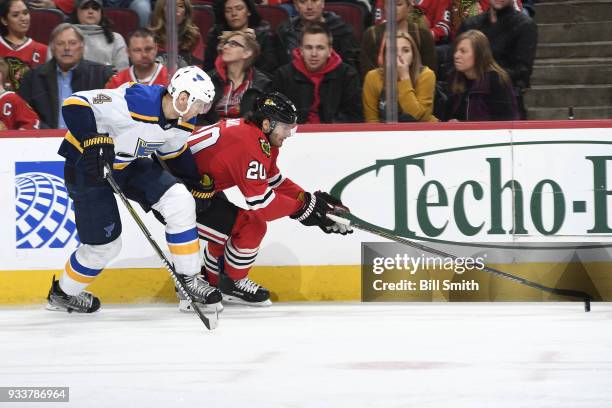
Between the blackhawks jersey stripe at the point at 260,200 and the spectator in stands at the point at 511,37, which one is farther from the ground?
the spectator in stands at the point at 511,37

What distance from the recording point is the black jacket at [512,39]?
19.9 feet

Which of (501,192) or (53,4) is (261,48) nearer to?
(53,4)

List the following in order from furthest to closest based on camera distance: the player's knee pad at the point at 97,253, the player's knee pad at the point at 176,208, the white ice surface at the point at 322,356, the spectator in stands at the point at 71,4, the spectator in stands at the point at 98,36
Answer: the spectator in stands at the point at 71,4, the spectator in stands at the point at 98,36, the player's knee pad at the point at 97,253, the player's knee pad at the point at 176,208, the white ice surface at the point at 322,356

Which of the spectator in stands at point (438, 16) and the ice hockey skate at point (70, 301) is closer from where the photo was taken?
the ice hockey skate at point (70, 301)

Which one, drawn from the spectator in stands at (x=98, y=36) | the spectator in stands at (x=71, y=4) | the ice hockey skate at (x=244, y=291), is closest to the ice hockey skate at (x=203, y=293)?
the ice hockey skate at (x=244, y=291)

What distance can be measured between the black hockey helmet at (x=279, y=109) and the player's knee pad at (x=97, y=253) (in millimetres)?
921

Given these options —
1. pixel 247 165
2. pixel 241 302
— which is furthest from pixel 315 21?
pixel 241 302

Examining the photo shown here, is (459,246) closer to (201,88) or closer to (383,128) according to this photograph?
(383,128)

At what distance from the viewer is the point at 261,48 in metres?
6.21

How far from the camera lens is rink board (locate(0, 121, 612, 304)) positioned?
19.7 ft

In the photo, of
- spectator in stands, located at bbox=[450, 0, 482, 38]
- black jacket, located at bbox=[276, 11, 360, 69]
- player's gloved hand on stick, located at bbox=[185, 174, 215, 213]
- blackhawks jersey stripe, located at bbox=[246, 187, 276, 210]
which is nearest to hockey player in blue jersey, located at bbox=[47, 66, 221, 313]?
player's gloved hand on stick, located at bbox=[185, 174, 215, 213]

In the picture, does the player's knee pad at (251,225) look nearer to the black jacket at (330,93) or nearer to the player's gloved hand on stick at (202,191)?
the player's gloved hand on stick at (202,191)

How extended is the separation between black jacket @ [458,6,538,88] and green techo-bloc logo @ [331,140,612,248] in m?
0.39

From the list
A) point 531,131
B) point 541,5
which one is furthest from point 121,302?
point 541,5
